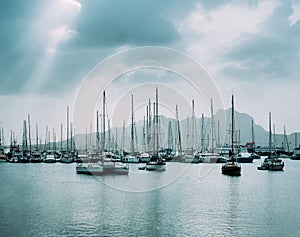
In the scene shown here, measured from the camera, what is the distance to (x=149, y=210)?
1539 inches

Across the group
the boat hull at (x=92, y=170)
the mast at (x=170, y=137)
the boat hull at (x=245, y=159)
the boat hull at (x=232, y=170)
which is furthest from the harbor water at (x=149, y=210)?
the mast at (x=170, y=137)

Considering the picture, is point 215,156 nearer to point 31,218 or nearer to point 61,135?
point 61,135

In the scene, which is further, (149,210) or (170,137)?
(170,137)

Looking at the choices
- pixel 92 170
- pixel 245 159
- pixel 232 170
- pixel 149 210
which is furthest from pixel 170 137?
pixel 149 210

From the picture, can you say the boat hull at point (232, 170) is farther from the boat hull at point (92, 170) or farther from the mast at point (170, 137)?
the mast at point (170, 137)

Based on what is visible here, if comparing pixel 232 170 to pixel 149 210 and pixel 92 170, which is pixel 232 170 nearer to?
pixel 92 170

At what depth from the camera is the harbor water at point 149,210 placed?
31219 millimetres

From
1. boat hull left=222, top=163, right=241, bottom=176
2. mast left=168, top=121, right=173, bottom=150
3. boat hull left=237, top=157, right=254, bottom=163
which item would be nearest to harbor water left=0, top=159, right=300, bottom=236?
boat hull left=222, top=163, right=241, bottom=176

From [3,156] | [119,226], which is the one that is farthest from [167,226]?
[3,156]

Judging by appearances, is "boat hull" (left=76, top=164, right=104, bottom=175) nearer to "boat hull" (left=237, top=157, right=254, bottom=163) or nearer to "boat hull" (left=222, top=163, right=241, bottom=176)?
"boat hull" (left=222, top=163, right=241, bottom=176)

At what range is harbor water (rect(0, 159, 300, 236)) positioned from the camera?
3122 cm

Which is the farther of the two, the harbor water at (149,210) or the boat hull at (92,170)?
the boat hull at (92,170)

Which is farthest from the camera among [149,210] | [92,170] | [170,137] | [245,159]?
[170,137]

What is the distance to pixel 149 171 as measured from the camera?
8669 centimetres
